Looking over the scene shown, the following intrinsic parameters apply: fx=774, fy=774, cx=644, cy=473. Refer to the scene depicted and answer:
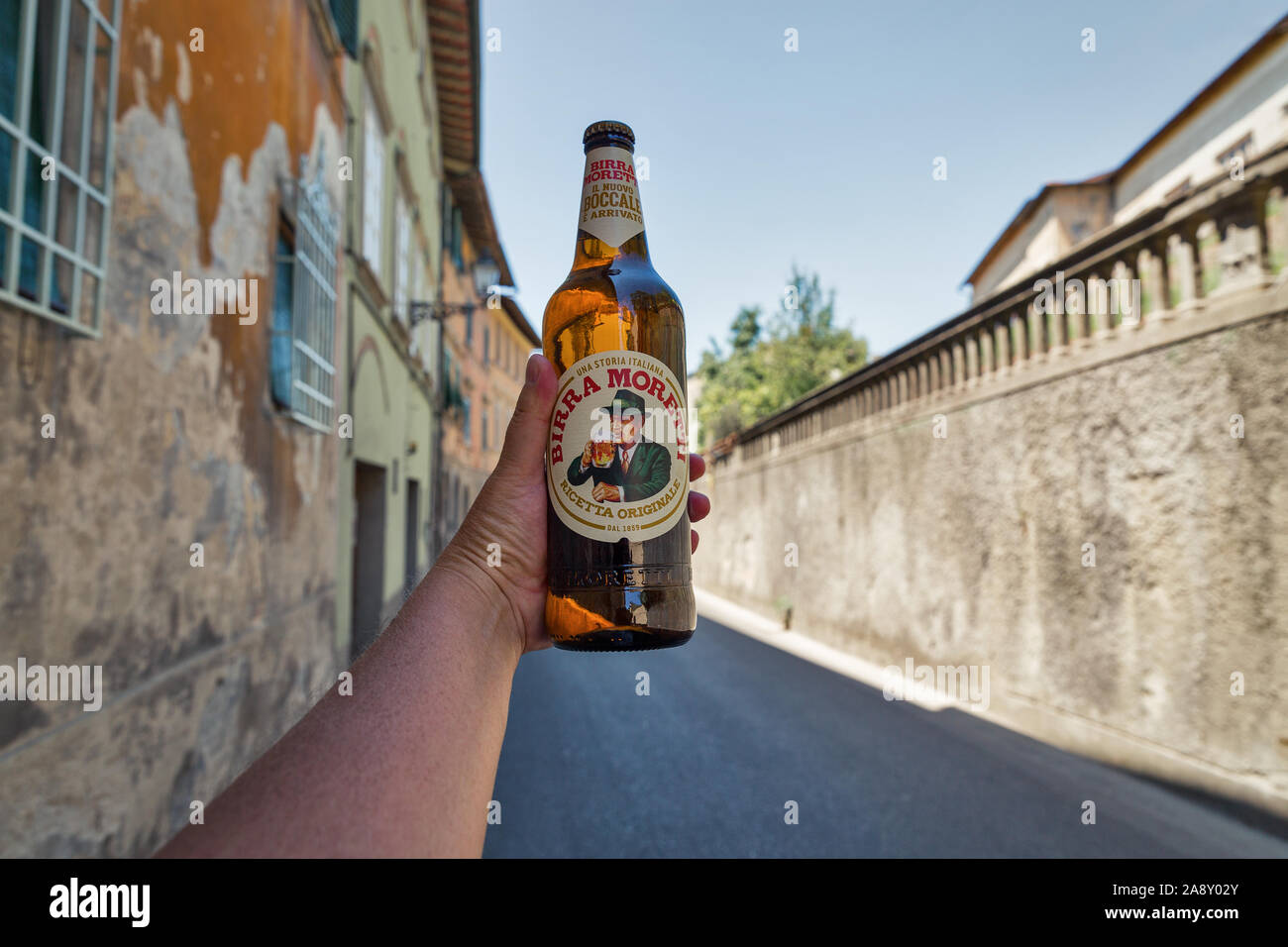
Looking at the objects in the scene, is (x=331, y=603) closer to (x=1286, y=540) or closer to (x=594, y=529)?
(x=594, y=529)

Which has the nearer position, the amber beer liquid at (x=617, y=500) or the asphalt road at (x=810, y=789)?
the amber beer liquid at (x=617, y=500)

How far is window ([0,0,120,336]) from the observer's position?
7.07 feet

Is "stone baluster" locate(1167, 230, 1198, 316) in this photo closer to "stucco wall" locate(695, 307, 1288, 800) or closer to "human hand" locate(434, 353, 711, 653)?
"stucco wall" locate(695, 307, 1288, 800)

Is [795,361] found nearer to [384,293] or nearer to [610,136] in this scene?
[384,293]

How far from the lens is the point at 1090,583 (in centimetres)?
545

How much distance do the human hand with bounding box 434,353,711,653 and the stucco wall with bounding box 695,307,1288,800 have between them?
14.3 feet

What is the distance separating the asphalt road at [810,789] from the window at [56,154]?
2.82 metres

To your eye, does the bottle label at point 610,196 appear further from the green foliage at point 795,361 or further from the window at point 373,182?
the green foliage at point 795,361

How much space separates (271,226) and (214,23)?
1267mm

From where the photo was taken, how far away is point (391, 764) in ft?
3.14

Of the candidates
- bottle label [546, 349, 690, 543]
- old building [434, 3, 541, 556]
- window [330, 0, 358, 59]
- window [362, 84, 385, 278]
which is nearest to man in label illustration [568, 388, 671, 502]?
bottle label [546, 349, 690, 543]

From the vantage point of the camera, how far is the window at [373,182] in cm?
784

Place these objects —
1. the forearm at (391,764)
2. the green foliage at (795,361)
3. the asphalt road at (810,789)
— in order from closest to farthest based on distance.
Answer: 1. the forearm at (391,764)
2. the asphalt road at (810,789)
3. the green foliage at (795,361)

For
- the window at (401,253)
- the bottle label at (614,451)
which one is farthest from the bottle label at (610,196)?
the window at (401,253)
